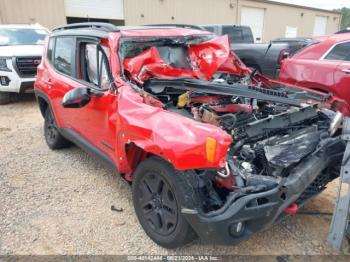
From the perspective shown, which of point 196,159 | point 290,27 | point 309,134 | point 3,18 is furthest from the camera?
point 290,27

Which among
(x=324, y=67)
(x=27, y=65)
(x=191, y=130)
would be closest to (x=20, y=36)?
(x=27, y=65)

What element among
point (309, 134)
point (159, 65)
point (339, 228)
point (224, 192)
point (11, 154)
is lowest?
point (11, 154)

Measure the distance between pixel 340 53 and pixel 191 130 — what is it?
3882 mm

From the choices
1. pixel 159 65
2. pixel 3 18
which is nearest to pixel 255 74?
pixel 159 65

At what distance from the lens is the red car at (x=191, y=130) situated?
215 cm

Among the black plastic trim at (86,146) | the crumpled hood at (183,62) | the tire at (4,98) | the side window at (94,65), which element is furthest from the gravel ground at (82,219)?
the tire at (4,98)

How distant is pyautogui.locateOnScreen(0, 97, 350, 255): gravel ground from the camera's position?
8.98 ft

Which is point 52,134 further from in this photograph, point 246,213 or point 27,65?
point 27,65

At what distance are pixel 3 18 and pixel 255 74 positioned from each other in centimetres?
1328

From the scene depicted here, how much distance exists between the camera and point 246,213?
208 cm

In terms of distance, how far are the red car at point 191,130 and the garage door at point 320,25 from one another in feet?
104

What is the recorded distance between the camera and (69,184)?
3.85 m

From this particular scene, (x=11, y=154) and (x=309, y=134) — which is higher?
(x=309, y=134)

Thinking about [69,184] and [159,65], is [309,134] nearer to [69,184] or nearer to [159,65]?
[159,65]
